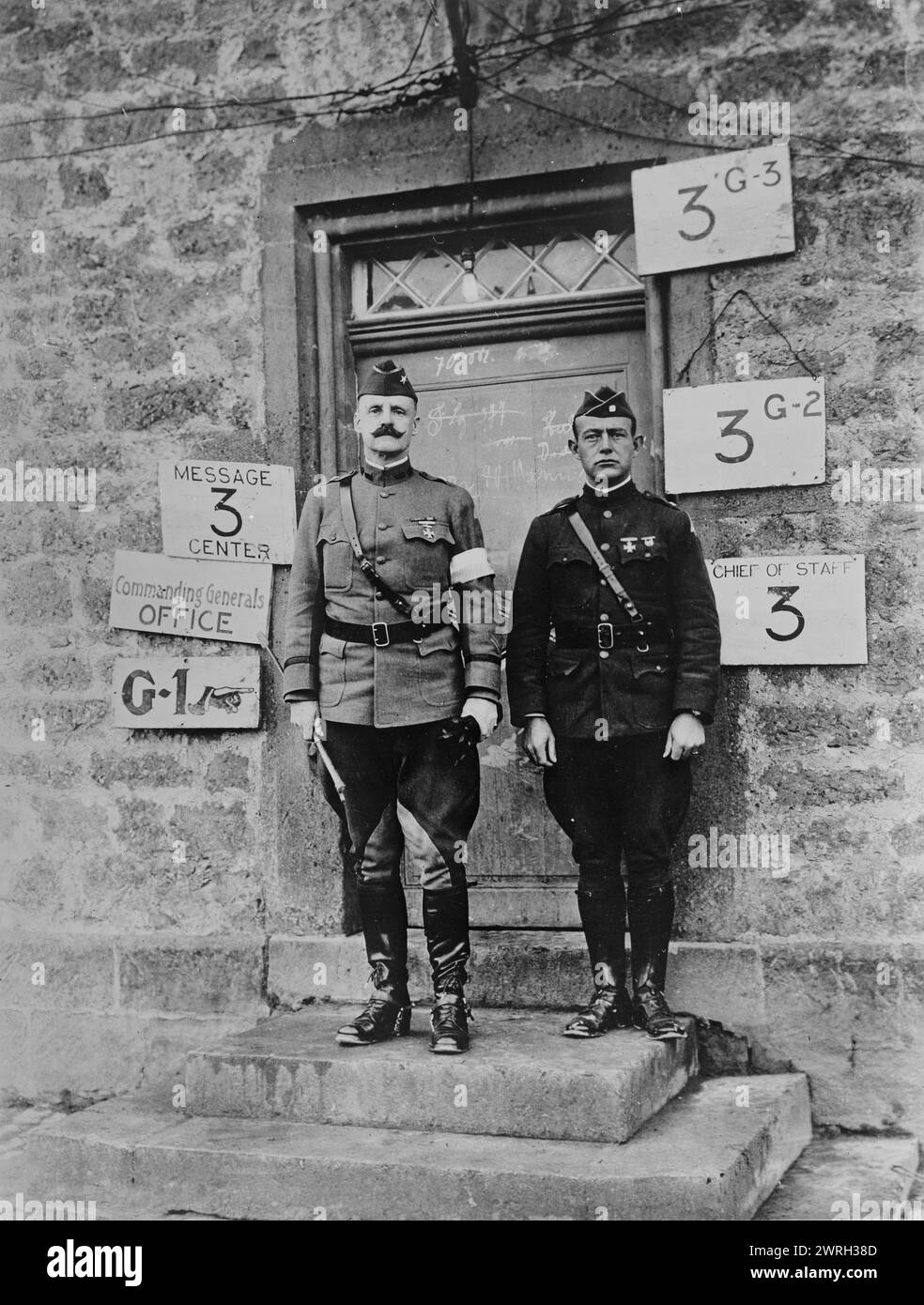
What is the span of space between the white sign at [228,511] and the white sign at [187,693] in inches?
16.8

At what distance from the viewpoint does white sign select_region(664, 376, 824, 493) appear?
4.79 m

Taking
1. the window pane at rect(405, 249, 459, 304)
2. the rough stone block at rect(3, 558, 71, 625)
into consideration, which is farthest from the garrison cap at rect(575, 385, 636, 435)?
the rough stone block at rect(3, 558, 71, 625)

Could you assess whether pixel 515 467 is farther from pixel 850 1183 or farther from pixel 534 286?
pixel 850 1183

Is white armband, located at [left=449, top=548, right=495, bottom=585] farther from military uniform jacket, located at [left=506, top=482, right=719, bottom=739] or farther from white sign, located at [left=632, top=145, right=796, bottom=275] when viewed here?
white sign, located at [left=632, top=145, right=796, bottom=275]

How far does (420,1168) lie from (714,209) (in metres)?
3.37

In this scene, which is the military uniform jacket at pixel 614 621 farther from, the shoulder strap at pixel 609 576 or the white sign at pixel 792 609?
the white sign at pixel 792 609

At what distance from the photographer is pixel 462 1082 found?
13.3 ft

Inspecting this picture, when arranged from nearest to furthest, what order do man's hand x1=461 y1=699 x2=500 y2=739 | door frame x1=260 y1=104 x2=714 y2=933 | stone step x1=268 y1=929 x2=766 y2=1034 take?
man's hand x1=461 y1=699 x2=500 y2=739 < stone step x1=268 y1=929 x2=766 y2=1034 < door frame x1=260 y1=104 x2=714 y2=933

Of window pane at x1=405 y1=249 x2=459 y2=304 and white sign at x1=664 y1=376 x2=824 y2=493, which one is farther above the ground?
window pane at x1=405 y1=249 x2=459 y2=304

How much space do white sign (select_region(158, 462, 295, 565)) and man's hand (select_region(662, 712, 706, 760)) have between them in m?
1.76

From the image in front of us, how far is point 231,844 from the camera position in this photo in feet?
17.5

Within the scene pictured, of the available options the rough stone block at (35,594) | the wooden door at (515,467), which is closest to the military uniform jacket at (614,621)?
the wooden door at (515,467)

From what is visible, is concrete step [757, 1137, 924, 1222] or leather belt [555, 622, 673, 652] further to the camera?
leather belt [555, 622, 673, 652]
